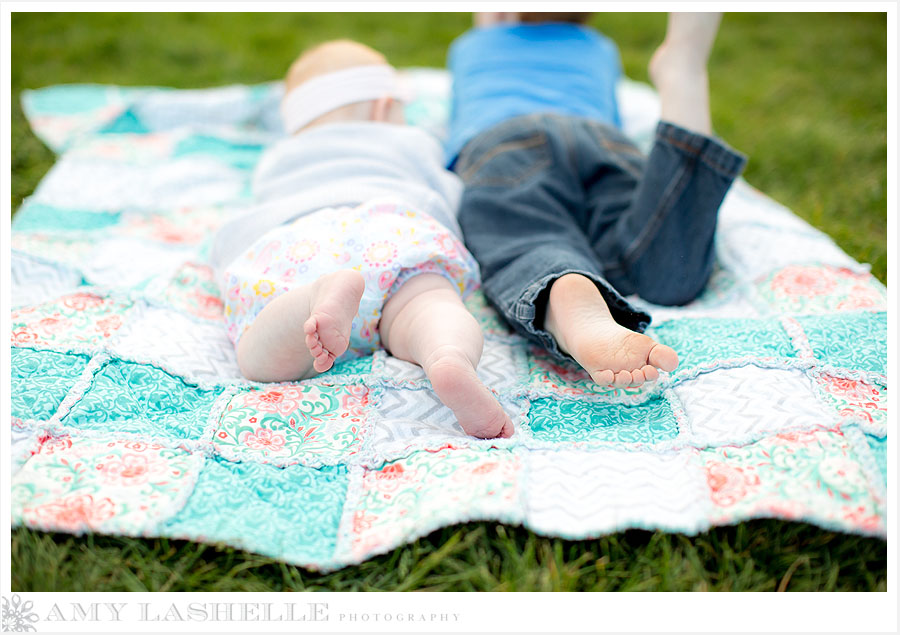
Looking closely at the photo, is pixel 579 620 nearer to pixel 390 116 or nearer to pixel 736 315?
pixel 736 315

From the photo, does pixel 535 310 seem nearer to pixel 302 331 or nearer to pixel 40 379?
pixel 302 331

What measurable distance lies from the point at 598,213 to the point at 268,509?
0.89 m

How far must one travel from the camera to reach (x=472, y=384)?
3.19ft

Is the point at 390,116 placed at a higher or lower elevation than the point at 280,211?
higher

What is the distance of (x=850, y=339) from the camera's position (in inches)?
46.4

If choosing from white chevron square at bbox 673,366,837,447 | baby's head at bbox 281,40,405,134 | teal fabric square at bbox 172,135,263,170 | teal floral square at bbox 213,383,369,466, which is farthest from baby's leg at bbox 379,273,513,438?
teal fabric square at bbox 172,135,263,170

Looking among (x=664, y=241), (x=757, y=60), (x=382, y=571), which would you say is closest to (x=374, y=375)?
(x=382, y=571)

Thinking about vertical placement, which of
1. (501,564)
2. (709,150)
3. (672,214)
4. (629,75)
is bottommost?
(501,564)

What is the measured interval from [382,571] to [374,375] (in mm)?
340

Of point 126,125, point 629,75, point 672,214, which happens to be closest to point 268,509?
point 672,214

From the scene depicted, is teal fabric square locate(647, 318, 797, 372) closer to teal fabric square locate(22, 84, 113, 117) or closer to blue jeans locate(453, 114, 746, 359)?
blue jeans locate(453, 114, 746, 359)

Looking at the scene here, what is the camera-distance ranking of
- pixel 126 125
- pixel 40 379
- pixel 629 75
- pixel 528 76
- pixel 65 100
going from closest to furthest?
1. pixel 40 379
2. pixel 528 76
3. pixel 126 125
4. pixel 65 100
5. pixel 629 75

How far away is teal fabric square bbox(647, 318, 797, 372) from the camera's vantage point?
1138 millimetres

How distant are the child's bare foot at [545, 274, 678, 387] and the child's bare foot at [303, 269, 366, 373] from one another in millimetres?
313
